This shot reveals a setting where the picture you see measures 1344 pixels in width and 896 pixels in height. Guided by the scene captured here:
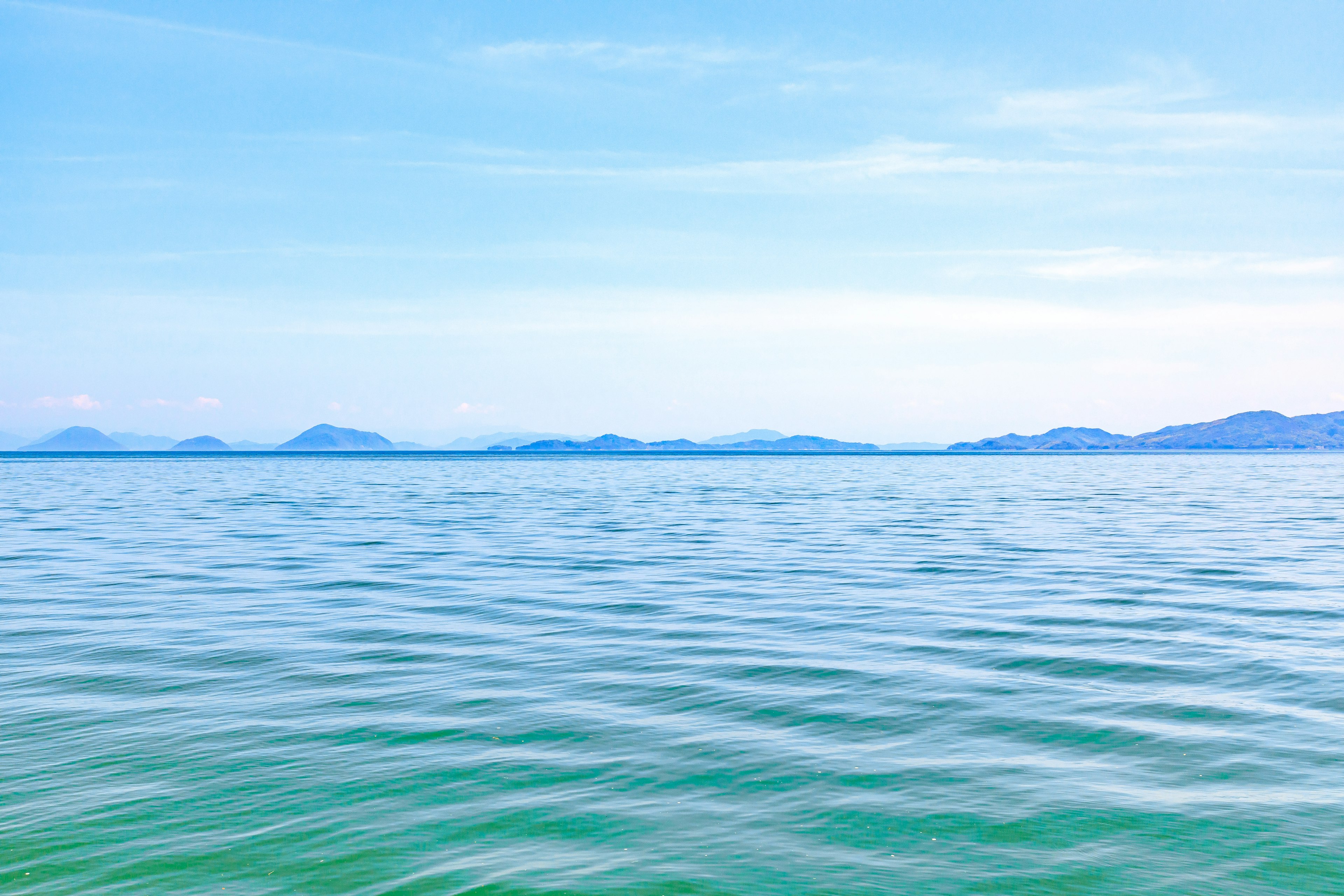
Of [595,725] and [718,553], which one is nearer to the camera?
[595,725]

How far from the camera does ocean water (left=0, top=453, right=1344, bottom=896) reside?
8227 mm

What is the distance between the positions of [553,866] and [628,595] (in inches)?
595

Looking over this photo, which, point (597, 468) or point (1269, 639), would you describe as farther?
point (597, 468)

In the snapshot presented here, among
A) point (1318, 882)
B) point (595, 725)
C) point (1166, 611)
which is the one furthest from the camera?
point (1166, 611)

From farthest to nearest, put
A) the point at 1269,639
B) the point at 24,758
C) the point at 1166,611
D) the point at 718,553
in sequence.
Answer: the point at 718,553 < the point at 1166,611 < the point at 1269,639 < the point at 24,758

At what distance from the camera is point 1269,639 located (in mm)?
17016

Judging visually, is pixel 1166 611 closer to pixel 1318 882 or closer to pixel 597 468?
pixel 1318 882

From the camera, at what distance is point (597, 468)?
164 m

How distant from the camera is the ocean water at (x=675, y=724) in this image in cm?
823

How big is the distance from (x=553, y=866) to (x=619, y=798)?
59.6 inches

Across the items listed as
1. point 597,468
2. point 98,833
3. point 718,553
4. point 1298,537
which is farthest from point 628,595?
point 597,468

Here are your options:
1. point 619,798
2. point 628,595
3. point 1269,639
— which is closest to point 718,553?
point 628,595

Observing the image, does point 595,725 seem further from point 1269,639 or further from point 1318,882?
point 1269,639

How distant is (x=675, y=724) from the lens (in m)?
12.1
